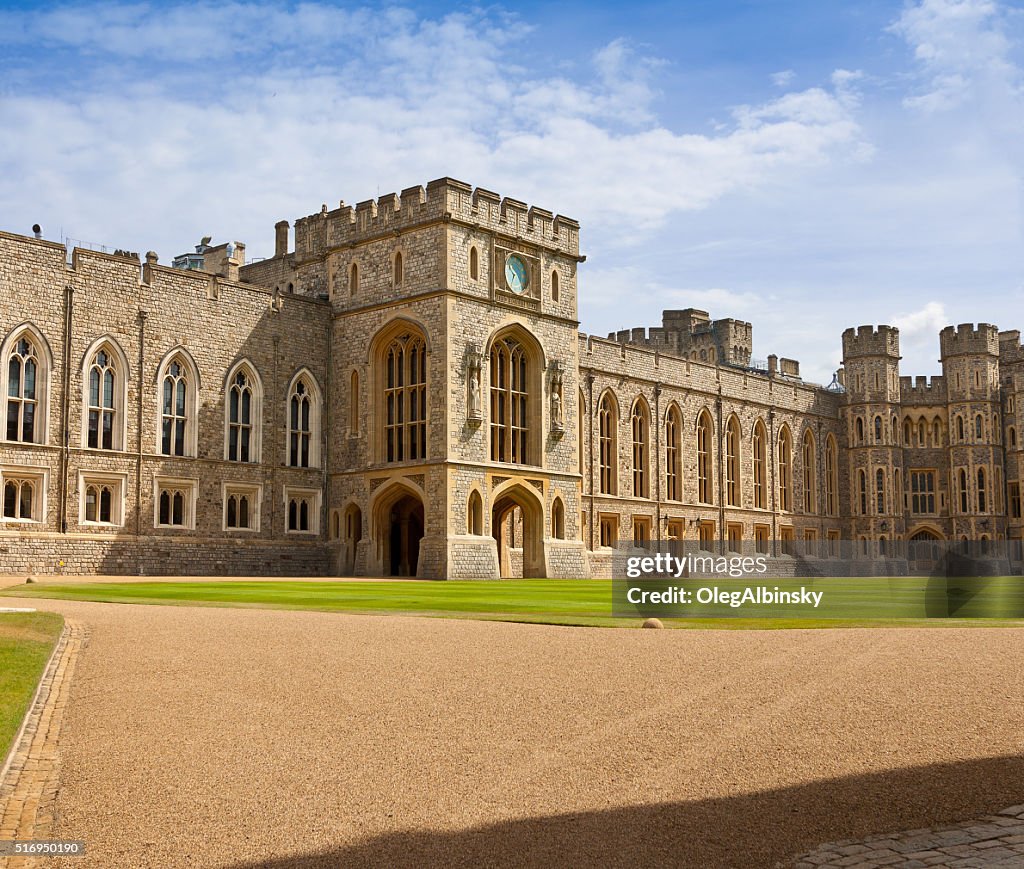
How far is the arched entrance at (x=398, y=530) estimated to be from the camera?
35625 mm

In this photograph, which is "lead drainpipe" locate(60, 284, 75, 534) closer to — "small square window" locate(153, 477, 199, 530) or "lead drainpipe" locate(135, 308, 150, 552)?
"lead drainpipe" locate(135, 308, 150, 552)

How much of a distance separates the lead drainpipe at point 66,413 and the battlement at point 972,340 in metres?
41.8

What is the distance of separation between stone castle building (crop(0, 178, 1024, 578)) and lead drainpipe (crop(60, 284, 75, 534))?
0.06 meters

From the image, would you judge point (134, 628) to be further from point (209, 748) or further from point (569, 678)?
point (209, 748)

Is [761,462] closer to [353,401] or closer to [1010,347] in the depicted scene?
[1010,347]

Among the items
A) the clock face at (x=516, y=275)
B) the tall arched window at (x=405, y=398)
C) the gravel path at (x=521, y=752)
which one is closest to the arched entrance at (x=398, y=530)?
the tall arched window at (x=405, y=398)

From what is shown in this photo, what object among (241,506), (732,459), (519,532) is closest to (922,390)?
(732,459)

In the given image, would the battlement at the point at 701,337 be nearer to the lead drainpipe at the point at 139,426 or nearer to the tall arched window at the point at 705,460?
the tall arched window at the point at 705,460

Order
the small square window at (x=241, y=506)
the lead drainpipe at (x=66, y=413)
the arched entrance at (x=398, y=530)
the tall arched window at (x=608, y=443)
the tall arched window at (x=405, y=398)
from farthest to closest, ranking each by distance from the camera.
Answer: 1. the tall arched window at (x=608, y=443)
2. the arched entrance at (x=398, y=530)
3. the tall arched window at (x=405, y=398)
4. the small square window at (x=241, y=506)
5. the lead drainpipe at (x=66, y=413)

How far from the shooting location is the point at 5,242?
30328 mm

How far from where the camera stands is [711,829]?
5.78m

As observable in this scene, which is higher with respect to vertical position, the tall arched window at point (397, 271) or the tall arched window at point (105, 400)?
the tall arched window at point (397, 271)

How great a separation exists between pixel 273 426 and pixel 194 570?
16.5 feet

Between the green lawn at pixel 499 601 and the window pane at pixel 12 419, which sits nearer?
the green lawn at pixel 499 601
